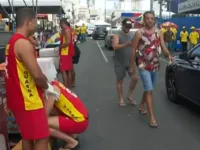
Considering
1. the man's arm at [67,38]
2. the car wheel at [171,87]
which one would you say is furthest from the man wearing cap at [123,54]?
the man's arm at [67,38]

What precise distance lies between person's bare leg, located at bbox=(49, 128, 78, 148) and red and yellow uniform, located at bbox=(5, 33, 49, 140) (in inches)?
38.2

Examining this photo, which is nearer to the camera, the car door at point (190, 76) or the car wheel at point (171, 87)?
the car door at point (190, 76)

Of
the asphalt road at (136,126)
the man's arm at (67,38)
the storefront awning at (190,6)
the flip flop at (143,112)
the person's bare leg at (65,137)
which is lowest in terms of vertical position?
the asphalt road at (136,126)

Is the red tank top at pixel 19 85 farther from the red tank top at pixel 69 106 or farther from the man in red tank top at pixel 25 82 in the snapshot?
the red tank top at pixel 69 106

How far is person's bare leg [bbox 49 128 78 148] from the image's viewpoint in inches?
174

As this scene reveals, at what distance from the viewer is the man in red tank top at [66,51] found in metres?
8.23

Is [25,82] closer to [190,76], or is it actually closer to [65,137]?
[65,137]

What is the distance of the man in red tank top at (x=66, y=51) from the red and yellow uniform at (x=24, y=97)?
16.0 feet

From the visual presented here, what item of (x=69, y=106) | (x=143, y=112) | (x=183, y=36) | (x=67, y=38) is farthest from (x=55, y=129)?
(x=183, y=36)

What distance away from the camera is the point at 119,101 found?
7508mm

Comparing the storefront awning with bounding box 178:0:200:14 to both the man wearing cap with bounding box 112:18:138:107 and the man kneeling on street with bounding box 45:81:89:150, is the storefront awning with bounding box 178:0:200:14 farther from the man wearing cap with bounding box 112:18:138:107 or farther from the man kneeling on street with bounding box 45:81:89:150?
the man kneeling on street with bounding box 45:81:89:150

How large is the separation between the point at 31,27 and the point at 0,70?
129 centimetres

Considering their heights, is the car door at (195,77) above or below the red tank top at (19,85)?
below

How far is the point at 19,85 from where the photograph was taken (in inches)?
131
